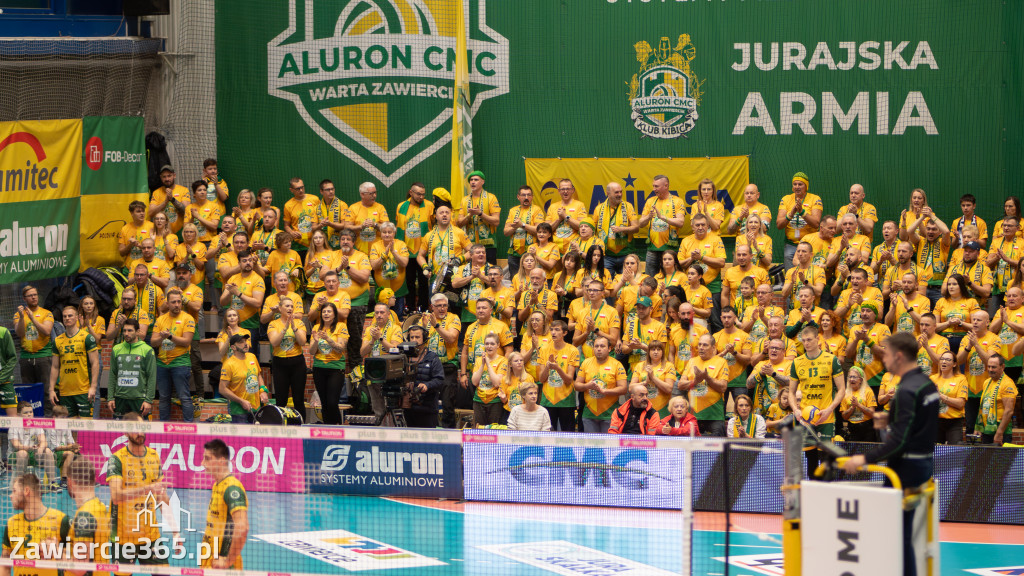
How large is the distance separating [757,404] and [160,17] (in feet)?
48.2

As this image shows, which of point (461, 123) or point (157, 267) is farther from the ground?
point (461, 123)

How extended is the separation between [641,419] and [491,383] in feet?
8.13

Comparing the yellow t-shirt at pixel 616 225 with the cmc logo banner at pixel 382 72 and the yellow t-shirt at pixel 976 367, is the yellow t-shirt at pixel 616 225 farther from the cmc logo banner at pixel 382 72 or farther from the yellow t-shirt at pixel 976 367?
the yellow t-shirt at pixel 976 367

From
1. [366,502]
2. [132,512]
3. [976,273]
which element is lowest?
[366,502]

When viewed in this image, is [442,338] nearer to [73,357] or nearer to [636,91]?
[73,357]

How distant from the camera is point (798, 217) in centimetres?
2016

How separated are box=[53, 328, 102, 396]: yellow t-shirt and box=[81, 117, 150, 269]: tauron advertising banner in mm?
3405

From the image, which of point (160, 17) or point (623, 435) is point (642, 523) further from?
point (160, 17)

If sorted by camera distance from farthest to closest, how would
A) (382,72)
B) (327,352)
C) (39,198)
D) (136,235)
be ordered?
(382,72) → (39,198) → (136,235) → (327,352)

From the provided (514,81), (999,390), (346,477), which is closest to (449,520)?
(346,477)

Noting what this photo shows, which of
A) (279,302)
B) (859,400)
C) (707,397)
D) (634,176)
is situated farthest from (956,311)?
(279,302)

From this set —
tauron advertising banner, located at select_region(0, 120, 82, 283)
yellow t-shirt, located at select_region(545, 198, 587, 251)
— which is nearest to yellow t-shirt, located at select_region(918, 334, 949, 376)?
yellow t-shirt, located at select_region(545, 198, 587, 251)

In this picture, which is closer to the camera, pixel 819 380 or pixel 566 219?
pixel 819 380

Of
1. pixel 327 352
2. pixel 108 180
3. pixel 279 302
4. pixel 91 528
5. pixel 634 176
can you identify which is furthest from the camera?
pixel 634 176
